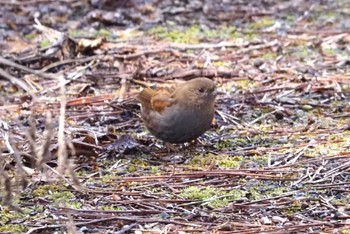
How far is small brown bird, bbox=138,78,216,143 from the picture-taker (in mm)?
5777

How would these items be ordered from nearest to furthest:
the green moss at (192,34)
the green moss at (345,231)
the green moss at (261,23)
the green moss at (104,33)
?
the green moss at (345,231), the green moss at (192,34), the green moss at (104,33), the green moss at (261,23)

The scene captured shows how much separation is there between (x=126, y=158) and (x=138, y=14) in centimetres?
482

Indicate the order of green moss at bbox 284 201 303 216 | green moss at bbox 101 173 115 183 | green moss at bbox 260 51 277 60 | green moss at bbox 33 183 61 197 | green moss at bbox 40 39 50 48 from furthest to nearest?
green moss at bbox 40 39 50 48, green moss at bbox 260 51 277 60, green moss at bbox 101 173 115 183, green moss at bbox 33 183 61 197, green moss at bbox 284 201 303 216

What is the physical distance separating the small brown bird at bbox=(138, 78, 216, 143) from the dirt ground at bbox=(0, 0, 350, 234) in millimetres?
143

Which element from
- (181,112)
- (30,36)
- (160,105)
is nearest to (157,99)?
(160,105)

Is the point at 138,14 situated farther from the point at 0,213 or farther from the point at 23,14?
the point at 0,213

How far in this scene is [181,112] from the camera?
19.2ft

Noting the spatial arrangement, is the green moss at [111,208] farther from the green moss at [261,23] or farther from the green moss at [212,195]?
the green moss at [261,23]

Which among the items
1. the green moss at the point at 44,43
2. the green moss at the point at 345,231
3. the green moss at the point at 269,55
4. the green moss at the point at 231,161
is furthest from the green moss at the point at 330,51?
the green moss at the point at 345,231

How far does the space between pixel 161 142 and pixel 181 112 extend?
0.39m

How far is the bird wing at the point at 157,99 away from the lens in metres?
5.89

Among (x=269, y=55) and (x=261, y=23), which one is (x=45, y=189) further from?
(x=261, y=23)

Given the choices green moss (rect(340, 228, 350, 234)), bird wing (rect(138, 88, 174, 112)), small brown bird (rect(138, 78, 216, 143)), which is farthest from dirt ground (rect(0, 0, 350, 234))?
bird wing (rect(138, 88, 174, 112))

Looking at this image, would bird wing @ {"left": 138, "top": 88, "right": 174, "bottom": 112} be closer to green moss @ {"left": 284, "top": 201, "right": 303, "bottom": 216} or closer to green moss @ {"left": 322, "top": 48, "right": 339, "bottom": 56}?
green moss @ {"left": 284, "top": 201, "right": 303, "bottom": 216}
